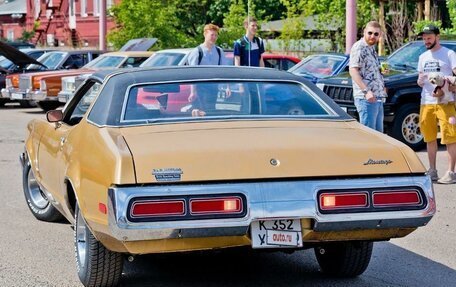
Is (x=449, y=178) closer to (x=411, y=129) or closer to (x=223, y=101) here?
(x=411, y=129)

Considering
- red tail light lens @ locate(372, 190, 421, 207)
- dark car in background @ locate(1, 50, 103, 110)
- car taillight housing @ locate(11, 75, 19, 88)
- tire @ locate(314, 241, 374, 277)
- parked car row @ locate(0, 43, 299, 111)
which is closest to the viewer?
red tail light lens @ locate(372, 190, 421, 207)

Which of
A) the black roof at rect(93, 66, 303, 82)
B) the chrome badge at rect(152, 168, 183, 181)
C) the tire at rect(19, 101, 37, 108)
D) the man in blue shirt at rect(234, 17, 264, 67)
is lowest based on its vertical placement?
the tire at rect(19, 101, 37, 108)

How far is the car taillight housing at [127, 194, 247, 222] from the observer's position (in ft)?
16.3

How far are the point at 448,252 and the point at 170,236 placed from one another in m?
3.06

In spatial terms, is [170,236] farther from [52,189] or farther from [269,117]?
[52,189]

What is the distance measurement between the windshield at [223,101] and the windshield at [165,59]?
12140 millimetres

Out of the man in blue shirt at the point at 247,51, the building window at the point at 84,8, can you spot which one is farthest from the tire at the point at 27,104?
the building window at the point at 84,8

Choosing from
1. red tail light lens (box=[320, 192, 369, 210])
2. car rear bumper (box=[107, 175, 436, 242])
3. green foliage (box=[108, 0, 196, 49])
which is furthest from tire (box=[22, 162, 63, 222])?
green foliage (box=[108, 0, 196, 49])

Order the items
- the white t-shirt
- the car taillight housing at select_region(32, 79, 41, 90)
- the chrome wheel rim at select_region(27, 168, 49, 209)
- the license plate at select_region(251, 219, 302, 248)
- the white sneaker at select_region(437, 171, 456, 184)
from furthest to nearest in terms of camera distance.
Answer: the car taillight housing at select_region(32, 79, 41, 90)
the white sneaker at select_region(437, 171, 456, 184)
the white t-shirt
the chrome wheel rim at select_region(27, 168, 49, 209)
the license plate at select_region(251, 219, 302, 248)

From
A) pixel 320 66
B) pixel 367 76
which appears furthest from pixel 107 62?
pixel 367 76

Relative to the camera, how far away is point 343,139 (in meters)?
5.67

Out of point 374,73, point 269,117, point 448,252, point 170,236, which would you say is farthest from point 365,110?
point 170,236

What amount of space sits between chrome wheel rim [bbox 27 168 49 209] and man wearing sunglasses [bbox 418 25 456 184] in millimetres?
4596

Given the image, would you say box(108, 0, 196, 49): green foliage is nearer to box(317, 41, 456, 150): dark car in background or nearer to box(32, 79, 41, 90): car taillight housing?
box(32, 79, 41, 90): car taillight housing
